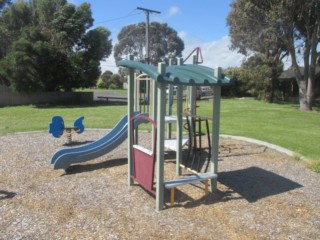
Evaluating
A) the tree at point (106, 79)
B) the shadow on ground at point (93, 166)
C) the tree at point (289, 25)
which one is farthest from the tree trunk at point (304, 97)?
the tree at point (106, 79)

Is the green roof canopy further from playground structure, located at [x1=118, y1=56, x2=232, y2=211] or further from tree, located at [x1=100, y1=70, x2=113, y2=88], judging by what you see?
tree, located at [x1=100, y1=70, x2=113, y2=88]

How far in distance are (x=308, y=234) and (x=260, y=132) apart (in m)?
7.47

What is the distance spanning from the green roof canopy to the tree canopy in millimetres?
19146

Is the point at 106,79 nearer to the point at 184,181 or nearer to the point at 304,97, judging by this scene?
the point at 304,97

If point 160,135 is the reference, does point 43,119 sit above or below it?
below

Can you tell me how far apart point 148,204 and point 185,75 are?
1.93m

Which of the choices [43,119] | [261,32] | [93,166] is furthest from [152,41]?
[93,166]

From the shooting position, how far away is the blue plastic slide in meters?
6.31

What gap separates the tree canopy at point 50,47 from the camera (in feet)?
73.5

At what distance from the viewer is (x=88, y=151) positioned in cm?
670

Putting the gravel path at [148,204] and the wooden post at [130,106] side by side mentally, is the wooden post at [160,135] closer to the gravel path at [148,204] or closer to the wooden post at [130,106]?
the gravel path at [148,204]

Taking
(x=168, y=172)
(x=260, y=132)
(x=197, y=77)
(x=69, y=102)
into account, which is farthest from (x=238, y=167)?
(x=69, y=102)

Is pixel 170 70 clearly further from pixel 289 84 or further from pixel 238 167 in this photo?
pixel 289 84

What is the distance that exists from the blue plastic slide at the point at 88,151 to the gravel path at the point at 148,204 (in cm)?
23
